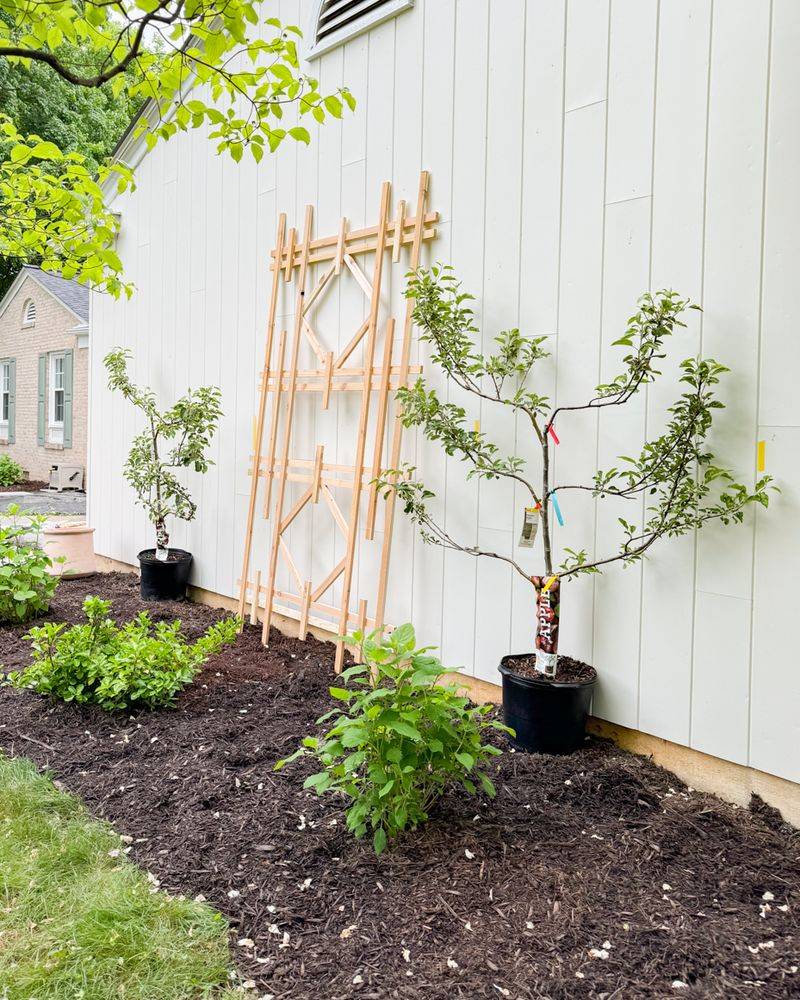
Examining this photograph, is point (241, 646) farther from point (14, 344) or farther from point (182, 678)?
point (14, 344)

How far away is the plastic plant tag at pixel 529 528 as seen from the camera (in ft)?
10.8

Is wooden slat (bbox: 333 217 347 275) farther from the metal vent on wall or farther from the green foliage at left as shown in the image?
the green foliage at left

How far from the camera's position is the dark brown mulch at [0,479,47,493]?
14773 millimetres

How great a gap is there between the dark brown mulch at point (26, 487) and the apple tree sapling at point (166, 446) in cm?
934

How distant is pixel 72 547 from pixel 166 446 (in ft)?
4.72

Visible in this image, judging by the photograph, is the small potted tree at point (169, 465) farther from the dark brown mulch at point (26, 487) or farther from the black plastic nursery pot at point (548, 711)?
the dark brown mulch at point (26, 487)

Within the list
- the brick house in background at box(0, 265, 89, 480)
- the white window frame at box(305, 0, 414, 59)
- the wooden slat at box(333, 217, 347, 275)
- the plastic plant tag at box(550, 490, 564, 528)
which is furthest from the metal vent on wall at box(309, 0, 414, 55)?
the brick house in background at box(0, 265, 89, 480)

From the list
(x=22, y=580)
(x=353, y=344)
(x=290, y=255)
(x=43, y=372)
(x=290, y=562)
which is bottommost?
(x=22, y=580)

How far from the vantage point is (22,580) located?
527 cm

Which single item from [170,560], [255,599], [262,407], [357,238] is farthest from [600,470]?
[170,560]

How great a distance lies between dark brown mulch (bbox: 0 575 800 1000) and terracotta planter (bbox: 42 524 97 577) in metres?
3.67

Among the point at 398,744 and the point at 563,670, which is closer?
the point at 398,744

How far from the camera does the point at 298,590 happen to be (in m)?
4.96

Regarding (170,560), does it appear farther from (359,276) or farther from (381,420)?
(359,276)
